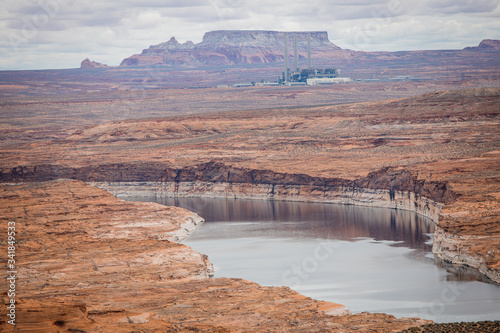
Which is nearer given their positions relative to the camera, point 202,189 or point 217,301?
point 217,301

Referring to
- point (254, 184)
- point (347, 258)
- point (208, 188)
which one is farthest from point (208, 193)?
Answer: point (347, 258)

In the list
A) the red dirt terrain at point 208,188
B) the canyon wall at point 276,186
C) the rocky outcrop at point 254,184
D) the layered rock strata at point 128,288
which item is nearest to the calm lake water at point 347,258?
the canyon wall at point 276,186

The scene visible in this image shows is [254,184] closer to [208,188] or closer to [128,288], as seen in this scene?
[208,188]

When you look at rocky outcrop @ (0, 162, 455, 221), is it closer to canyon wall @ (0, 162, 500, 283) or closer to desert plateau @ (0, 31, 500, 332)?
canyon wall @ (0, 162, 500, 283)

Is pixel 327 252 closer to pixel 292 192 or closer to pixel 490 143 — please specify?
pixel 292 192

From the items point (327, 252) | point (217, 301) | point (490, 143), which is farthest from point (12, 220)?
point (490, 143)

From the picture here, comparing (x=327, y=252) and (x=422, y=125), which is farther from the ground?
(x=422, y=125)

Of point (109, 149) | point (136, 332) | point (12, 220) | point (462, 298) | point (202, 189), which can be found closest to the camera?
point (136, 332)

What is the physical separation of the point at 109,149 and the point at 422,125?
42.9 metres

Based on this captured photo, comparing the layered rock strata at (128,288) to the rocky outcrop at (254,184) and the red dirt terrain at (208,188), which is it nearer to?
the red dirt terrain at (208,188)

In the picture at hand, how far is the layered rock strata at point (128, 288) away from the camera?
97.3 feet

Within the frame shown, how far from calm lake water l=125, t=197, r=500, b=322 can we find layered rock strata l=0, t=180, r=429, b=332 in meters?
3.66

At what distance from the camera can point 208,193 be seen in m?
89.2

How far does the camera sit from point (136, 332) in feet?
89.1
